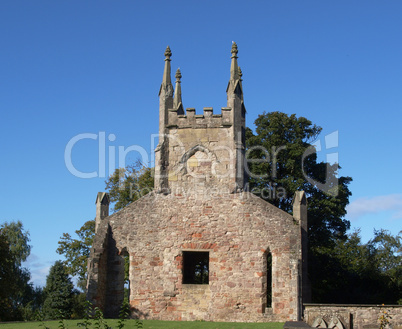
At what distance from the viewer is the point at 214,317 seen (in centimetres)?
2067

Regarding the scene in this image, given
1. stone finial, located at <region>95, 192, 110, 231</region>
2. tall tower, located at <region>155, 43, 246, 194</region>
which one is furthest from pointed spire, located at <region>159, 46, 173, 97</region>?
stone finial, located at <region>95, 192, 110, 231</region>

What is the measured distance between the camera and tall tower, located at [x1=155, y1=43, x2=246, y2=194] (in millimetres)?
22328

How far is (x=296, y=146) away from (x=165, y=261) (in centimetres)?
1489

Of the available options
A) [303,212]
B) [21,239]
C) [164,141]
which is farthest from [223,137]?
[21,239]

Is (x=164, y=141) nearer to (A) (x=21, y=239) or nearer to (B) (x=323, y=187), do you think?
(B) (x=323, y=187)

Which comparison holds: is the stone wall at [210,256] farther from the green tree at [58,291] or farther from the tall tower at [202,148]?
the green tree at [58,291]

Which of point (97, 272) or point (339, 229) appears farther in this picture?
point (339, 229)

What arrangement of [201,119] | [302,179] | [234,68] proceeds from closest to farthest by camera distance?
[201,119] < [234,68] < [302,179]

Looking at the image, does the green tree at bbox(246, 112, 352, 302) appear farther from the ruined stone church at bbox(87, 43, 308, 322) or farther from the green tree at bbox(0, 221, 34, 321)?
the green tree at bbox(0, 221, 34, 321)

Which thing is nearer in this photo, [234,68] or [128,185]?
[234,68]

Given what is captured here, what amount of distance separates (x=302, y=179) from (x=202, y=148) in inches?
491

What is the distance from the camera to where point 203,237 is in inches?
852

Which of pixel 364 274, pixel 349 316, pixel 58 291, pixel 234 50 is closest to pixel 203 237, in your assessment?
pixel 349 316

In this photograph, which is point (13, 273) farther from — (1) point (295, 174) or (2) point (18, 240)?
(1) point (295, 174)
